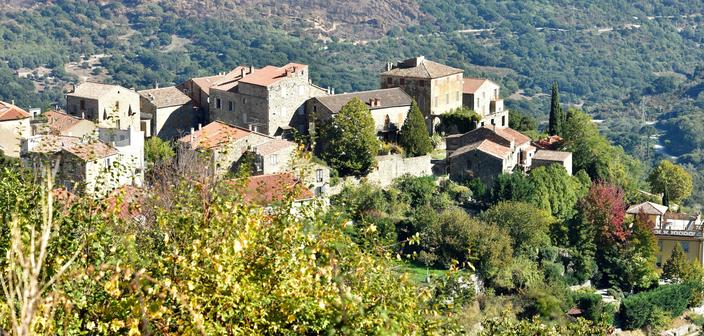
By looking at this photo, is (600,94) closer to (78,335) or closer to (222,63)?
(222,63)

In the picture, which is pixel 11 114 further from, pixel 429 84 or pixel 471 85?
pixel 471 85

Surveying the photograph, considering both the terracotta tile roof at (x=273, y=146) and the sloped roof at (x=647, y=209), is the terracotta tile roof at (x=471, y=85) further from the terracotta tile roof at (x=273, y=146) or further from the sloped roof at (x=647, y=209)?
the terracotta tile roof at (x=273, y=146)

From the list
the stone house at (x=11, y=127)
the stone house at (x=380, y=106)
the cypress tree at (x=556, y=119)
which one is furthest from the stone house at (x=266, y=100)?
the cypress tree at (x=556, y=119)

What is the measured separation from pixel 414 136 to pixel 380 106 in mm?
1705

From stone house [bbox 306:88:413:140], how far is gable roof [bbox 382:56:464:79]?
1.25m

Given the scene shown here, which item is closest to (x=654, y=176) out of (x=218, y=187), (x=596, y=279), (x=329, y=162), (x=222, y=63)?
(x=596, y=279)

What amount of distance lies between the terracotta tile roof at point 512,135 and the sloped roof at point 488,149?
662 millimetres

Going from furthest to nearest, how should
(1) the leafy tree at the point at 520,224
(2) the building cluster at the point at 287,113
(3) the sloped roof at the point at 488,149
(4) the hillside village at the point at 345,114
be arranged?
1. (3) the sloped roof at the point at 488,149
2. (2) the building cluster at the point at 287,113
3. (4) the hillside village at the point at 345,114
4. (1) the leafy tree at the point at 520,224

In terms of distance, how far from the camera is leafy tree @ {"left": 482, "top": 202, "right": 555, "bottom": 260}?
38594 millimetres

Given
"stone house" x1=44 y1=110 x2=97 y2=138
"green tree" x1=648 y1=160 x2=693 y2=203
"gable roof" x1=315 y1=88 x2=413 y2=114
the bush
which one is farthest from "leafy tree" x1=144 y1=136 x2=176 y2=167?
"green tree" x1=648 y1=160 x2=693 y2=203

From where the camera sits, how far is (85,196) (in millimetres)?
15391

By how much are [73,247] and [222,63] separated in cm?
11517

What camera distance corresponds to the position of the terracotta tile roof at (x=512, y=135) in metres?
43.8

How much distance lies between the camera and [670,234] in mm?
42438
